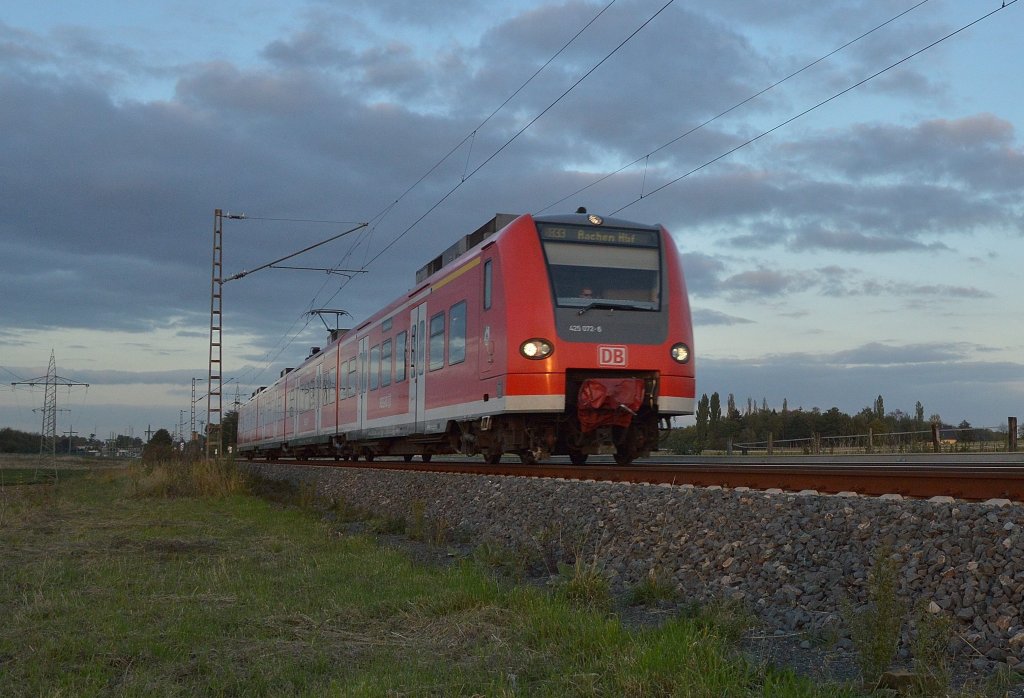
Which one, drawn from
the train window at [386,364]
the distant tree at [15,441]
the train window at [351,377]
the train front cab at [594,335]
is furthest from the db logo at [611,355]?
the distant tree at [15,441]

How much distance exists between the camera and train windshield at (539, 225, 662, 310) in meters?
13.1

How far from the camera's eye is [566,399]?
12.8 meters

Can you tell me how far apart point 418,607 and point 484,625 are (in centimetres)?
94

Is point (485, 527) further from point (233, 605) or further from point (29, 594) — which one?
point (29, 594)

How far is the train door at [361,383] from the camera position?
72.7 feet

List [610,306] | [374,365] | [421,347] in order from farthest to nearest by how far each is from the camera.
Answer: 1. [374,365]
2. [421,347]
3. [610,306]

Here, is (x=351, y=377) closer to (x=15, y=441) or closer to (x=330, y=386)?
(x=330, y=386)

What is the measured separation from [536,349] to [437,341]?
399 centimetres

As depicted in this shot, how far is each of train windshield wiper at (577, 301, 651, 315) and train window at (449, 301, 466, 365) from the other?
7.70 feet

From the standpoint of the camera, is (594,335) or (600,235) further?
(600,235)

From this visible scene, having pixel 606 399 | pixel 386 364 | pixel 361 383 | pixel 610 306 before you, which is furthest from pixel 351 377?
pixel 606 399

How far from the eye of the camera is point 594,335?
42.0 ft

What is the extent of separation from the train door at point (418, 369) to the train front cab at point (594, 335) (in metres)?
3.43

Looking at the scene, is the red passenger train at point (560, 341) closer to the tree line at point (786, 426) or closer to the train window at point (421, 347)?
the train window at point (421, 347)
